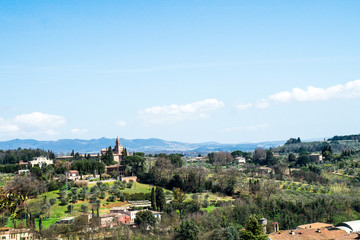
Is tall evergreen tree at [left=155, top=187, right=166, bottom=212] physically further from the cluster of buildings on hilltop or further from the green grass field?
the cluster of buildings on hilltop

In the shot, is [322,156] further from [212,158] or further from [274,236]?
[274,236]

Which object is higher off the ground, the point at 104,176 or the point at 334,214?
the point at 104,176

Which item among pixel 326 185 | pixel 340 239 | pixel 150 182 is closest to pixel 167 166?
pixel 150 182

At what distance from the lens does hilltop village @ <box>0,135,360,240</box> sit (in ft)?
113

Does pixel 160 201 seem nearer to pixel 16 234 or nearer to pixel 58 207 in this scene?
pixel 58 207

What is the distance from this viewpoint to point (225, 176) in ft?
187

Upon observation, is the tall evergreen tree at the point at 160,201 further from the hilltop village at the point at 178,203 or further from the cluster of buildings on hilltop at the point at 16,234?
the cluster of buildings on hilltop at the point at 16,234

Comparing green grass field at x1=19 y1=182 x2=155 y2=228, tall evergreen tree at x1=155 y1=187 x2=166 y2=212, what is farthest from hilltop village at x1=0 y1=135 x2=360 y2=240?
green grass field at x1=19 y1=182 x2=155 y2=228

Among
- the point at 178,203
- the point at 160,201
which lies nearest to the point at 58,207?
the point at 160,201

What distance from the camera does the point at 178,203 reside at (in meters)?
44.4

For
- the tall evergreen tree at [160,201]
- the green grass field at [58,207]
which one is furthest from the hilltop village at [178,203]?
the green grass field at [58,207]

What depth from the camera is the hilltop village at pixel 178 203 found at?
34.3m

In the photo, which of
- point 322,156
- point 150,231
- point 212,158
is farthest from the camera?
point 212,158

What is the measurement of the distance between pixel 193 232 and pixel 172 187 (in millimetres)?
24382
